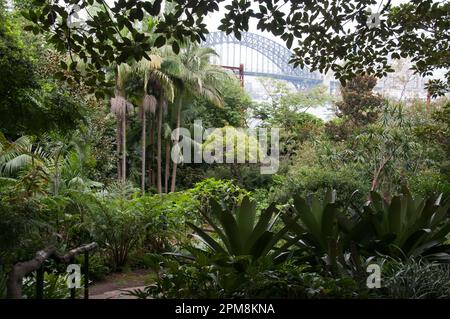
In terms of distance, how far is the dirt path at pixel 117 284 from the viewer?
15.5 ft

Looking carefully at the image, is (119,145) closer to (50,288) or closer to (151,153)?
(151,153)

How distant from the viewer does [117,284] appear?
5.27 m

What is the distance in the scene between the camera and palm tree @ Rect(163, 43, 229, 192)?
15.9 metres

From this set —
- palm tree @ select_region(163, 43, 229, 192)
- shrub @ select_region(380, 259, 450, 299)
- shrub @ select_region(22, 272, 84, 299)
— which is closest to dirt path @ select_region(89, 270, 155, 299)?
shrub @ select_region(22, 272, 84, 299)

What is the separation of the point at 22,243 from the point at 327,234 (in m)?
2.12

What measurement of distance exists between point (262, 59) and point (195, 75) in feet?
37.7

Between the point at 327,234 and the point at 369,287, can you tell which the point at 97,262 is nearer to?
the point at 327,234

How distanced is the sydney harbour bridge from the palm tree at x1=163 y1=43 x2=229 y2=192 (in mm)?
5855

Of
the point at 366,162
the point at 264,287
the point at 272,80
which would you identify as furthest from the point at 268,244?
the point at 272,80

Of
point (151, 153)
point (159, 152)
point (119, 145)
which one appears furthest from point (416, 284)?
point (151, 153)

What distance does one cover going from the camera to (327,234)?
3273mm

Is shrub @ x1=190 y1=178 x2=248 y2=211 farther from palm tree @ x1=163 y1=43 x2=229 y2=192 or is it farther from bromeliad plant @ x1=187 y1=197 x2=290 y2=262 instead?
palm tree @ x1=163 y1=43 x2=229 y2=192

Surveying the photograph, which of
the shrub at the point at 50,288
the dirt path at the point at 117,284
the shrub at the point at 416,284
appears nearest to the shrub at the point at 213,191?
the dirt path at the point at 117,284

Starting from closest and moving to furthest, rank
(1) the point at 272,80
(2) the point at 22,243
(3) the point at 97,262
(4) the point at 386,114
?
(2) the point at 22,243 < (3) the point at 97,262 < (4) the point at 386,114 < (1) the point at 272,80
